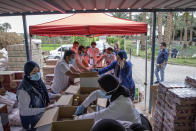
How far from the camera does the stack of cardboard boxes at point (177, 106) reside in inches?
73.1

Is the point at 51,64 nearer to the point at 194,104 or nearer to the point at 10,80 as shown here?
the point at 10,80

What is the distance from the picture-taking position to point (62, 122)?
156 centimetres

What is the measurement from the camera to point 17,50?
8422 mm

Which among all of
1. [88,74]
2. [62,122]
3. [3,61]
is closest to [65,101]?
[62,122]

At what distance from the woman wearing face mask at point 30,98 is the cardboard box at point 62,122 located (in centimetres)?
26

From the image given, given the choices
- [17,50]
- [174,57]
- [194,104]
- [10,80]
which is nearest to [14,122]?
[10,80]

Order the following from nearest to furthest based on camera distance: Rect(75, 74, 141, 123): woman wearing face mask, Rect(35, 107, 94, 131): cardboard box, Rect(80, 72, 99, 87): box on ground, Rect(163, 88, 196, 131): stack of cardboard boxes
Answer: Rect(35, 107, 94, 131): cardboard box < Rect(75, 74, 141, 123): woman wearing face mask < Rect(163, 88, 196, 131): stack of cardboard boxes < Rect(80, 72, 99, 87): box on ground

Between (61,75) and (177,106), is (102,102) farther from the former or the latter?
(61,75)

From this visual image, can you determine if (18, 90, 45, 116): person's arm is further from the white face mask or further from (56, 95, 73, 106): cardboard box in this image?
the white face mask

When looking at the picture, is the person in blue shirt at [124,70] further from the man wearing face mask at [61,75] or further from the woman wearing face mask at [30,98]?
the woman wearing face mask at [30,98]

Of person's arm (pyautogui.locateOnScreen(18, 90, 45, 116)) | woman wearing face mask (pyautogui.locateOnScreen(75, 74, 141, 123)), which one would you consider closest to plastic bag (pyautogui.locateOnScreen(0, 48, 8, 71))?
person's arm (pyautogui.locateOnScreen(18, 90, 45, 116))

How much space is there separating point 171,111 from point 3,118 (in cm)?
244

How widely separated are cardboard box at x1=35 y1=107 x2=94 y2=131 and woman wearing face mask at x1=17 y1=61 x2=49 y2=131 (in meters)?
0.26

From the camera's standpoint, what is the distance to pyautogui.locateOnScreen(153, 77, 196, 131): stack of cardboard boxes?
1.86 metres
